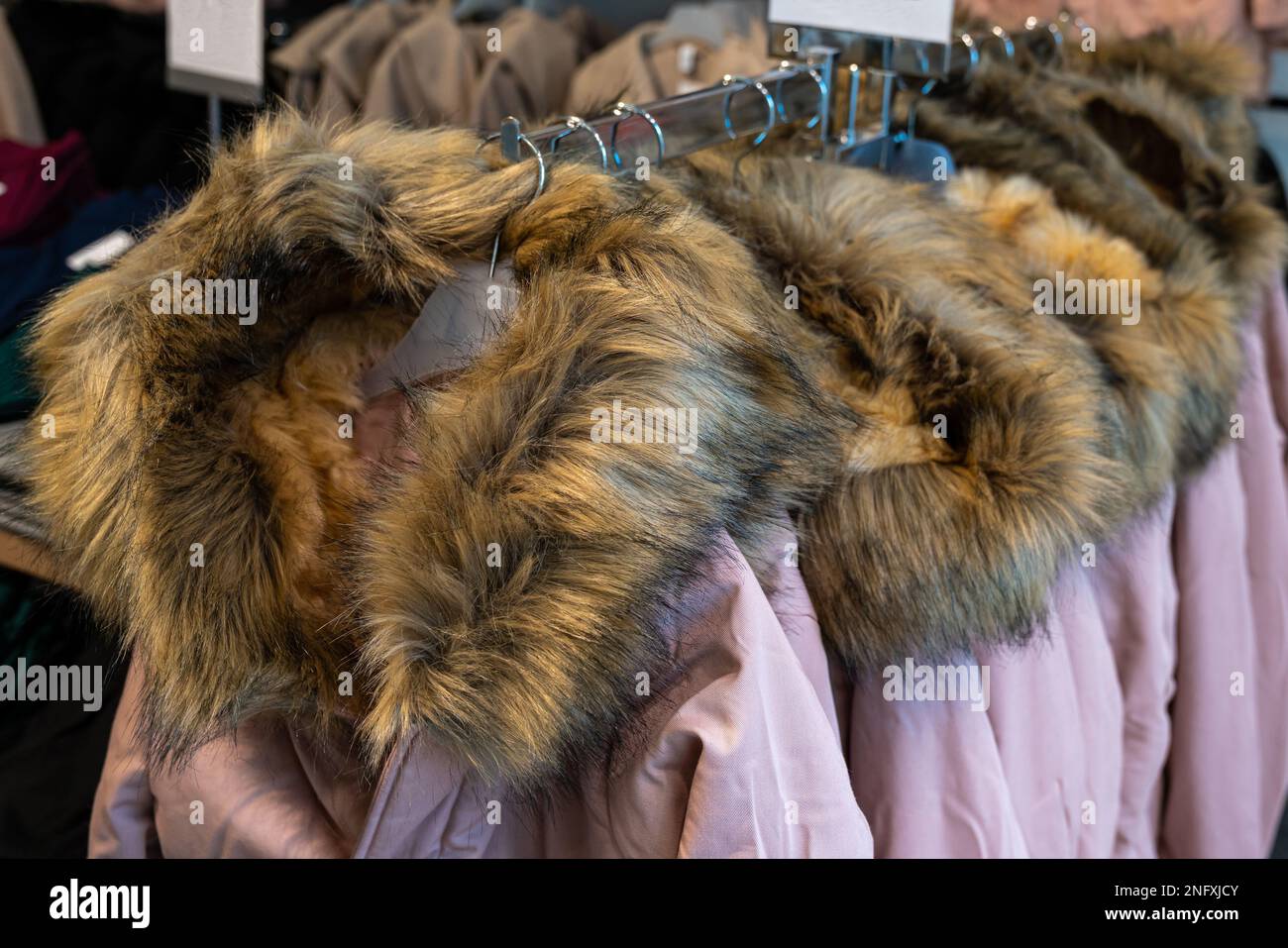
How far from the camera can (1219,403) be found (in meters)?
1.02

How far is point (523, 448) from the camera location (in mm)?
608

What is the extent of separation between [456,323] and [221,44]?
0.67 m

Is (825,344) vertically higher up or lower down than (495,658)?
higher up

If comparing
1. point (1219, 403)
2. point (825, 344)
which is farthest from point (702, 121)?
point (1219, 403)

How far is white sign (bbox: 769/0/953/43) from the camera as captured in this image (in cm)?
95

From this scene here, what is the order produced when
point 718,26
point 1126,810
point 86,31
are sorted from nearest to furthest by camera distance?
point 1126,810
point 718,26
point 86,31

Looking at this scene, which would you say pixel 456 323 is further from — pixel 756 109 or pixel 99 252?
pixel 99 252

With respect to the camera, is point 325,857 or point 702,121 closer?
point 325,857

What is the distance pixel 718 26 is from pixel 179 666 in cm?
163

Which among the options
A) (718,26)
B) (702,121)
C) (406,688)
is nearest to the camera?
(406,688)

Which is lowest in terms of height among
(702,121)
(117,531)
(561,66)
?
(117,531)

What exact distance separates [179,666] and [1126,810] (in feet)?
3.21

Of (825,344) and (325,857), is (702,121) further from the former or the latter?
(325,857)

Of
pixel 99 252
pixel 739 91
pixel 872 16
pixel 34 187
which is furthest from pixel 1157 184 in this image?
pixel 34 187
